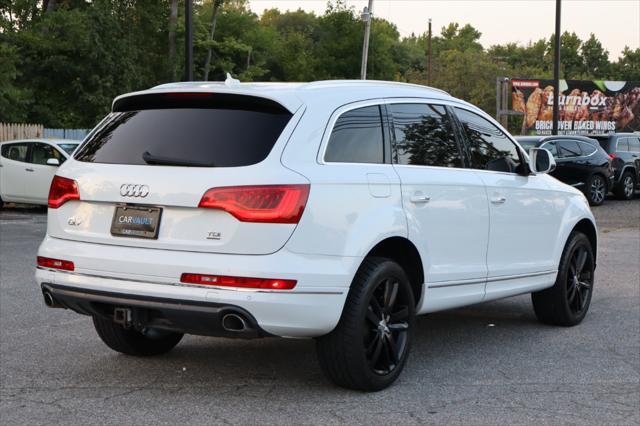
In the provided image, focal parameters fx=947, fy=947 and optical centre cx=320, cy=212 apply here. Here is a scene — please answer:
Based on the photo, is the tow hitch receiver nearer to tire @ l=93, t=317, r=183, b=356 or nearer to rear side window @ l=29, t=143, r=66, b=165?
tire @ l=93, t=317, r=183, b=356

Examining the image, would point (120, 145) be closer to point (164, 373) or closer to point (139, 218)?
point (139, 218)

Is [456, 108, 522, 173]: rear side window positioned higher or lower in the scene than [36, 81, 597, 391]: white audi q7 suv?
higher

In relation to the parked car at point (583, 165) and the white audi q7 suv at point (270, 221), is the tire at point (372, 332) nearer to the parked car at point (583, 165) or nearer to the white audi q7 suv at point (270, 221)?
the white audi q7 suv at point (270, 221)

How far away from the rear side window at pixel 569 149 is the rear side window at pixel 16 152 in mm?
12112

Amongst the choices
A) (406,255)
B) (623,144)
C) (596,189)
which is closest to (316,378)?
(406,255)

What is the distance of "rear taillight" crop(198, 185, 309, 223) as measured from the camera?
194 inches

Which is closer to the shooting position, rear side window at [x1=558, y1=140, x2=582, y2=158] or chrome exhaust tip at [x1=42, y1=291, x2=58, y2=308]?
chrome exhaust tip at [x1=42, y1=291, x2=58, y2=308]

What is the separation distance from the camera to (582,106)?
49.1 metres

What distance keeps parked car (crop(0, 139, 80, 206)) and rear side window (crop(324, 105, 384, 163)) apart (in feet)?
48.0

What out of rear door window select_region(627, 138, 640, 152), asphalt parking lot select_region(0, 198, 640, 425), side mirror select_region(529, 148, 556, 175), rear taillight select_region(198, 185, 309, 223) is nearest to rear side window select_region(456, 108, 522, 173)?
side mirror select_region(529, 148, 556, 175)

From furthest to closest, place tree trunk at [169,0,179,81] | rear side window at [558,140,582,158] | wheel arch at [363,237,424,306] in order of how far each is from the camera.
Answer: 1. tree trunk at [169,0,179,81]
2. rear side window at [558,140,582,158]
3. wheel arch at [363,237,424,306]

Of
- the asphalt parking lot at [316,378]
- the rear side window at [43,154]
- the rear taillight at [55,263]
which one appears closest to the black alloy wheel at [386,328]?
the asphalt parking lot at [316,378]

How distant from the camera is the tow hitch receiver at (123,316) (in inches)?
205

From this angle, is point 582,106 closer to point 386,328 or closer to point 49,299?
point 386,328
